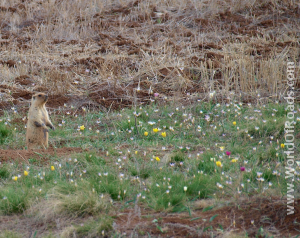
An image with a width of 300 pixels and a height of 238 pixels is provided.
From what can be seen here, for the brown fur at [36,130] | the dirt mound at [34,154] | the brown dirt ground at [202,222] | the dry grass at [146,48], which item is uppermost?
the dry grass at [146,48]

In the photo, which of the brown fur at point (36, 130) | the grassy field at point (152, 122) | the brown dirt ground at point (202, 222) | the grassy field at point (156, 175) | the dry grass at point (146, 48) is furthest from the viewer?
the dry grass at point (146, 48)

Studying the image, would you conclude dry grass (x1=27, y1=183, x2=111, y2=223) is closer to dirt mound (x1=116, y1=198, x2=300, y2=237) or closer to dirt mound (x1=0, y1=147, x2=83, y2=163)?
dirt mound (x1=116, y1=198, x2=300, y2=237)

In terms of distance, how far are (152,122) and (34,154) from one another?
1.90m

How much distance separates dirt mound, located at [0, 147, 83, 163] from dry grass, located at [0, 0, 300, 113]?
2.02 metres

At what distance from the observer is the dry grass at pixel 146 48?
300 inches

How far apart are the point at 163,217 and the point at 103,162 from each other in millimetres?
1539

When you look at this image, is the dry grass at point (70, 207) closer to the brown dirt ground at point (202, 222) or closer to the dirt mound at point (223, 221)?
the brown dirt ground at point (202, 222)

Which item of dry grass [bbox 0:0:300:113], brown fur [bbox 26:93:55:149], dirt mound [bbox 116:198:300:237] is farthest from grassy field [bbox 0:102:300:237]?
dry grass [bbox 0:0:300:113]

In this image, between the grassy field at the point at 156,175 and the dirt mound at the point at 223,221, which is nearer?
the dirt mound at the point at 223,221

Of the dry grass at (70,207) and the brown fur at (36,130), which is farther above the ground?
the brown fur at (36,130)

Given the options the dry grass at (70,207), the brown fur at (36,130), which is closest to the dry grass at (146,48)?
the brown fur at (36,130)

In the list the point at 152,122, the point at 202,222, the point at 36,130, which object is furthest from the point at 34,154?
the point at 202,222

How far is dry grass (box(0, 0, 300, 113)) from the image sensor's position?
25.0 ft

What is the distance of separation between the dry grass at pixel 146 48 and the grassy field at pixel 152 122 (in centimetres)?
4
